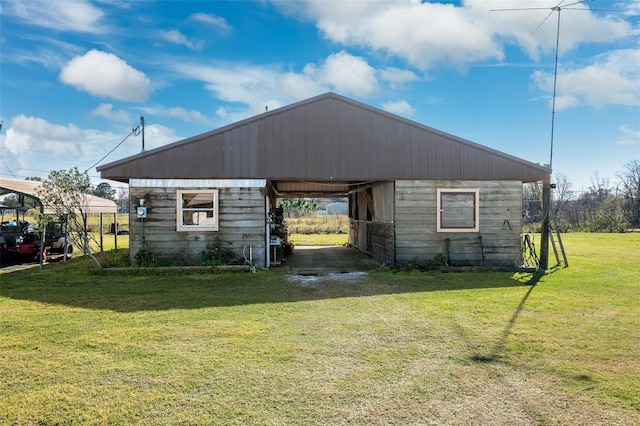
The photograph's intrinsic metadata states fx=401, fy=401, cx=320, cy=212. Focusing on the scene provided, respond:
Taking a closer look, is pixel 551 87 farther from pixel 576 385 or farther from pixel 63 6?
pixel 63 6

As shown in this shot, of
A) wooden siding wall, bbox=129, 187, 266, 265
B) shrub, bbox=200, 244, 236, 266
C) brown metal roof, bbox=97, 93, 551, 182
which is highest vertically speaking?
brown metal roof, bbox=97, 93, 551, 182

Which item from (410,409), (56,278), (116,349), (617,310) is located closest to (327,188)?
(56,278)

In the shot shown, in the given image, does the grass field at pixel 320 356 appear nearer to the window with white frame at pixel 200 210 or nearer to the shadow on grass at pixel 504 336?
the shadow on grass at pixel 504 336

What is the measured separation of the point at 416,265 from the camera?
1105cm

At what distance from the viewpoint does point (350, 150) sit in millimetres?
11438

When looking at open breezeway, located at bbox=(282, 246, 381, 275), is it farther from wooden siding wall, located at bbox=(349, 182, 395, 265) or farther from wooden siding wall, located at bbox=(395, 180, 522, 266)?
wooden siding wall, located at bbox=(395, 180, 522, 266)

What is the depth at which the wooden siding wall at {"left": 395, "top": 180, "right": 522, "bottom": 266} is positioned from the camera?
451 inches

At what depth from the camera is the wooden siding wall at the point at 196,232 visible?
36.2 ft

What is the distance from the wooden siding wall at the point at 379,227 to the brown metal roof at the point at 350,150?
3.48ft

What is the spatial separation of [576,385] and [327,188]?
1446 centimetres

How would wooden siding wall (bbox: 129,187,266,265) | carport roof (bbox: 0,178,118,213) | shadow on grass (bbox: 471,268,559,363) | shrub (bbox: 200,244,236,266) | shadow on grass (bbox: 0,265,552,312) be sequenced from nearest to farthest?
1. shadow on grass (bbox: 471,268,559,363)
2. shadow on grass (bbox: 0,265,552,312)
3. shrub (bbox: 200,244,236,266)
4. wooden siding wall (bbox: 129,187,266,265)
5. carport roof (bbox: 0,178,118,213)

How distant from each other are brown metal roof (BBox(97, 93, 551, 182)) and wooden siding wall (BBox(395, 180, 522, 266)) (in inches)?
11.9

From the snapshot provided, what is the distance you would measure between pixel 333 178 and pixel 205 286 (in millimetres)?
4685

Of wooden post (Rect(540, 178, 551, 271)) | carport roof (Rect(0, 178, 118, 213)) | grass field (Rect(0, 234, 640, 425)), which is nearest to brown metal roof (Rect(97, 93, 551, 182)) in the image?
wooden post (Rect(540, 178, 551, 271))
